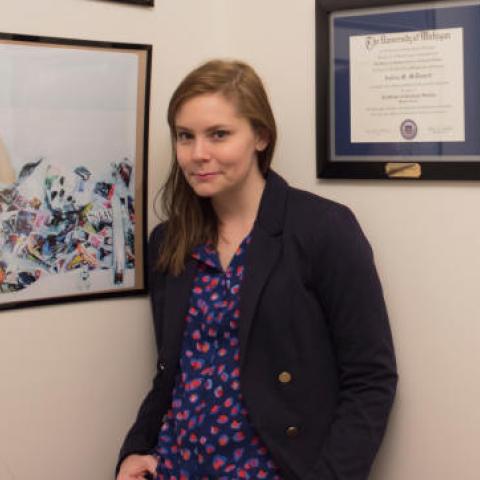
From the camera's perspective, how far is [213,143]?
1193 mm

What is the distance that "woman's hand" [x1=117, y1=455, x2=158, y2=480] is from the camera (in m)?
1.30

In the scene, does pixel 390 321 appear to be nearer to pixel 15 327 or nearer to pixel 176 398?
pixel 176 398

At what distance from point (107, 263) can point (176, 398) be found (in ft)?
1.10

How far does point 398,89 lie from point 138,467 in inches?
37.5

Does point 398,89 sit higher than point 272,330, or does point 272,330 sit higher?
point 398,89

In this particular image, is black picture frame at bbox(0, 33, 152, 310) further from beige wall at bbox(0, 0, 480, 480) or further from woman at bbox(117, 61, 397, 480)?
woman at bbox(117, 61, 397, 480)

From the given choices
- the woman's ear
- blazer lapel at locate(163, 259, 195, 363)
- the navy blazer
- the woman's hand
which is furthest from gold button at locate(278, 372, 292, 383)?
the woman's ear

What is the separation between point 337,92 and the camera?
1.30 meters

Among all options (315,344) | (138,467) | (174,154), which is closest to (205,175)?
(174,154)

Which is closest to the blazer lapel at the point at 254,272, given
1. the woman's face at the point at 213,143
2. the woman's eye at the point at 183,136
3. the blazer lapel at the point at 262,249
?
the blazer lapel at the point at 262,249

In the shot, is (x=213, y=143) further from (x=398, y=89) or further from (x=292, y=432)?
(x=292, y=432)

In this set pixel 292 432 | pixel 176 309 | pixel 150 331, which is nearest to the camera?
pixel 292 432

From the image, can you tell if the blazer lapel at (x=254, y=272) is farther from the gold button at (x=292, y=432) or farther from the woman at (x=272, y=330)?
the gold button at (x=292, y=432)

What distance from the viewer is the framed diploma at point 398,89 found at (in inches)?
46.8
